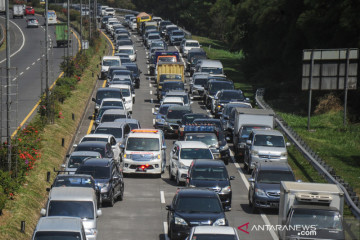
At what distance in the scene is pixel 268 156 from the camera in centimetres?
3506

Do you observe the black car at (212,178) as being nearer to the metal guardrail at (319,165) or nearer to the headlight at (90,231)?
the metal guardrail at (319,165)

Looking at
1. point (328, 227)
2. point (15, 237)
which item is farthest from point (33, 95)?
point (328, 227)

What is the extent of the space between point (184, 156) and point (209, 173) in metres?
4.29

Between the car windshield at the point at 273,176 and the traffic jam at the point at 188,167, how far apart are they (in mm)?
36

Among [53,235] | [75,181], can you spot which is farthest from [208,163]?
[53,235]

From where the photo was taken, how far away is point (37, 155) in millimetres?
33781

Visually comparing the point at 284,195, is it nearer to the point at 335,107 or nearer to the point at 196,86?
the point at 335,107

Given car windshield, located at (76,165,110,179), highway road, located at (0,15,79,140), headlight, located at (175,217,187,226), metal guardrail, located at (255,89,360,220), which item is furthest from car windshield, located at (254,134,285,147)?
headlight, located at (175,217,187,226)

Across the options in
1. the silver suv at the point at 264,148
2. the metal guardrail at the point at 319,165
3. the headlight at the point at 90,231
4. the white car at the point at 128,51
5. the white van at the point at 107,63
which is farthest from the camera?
the white car at the point at 128,51

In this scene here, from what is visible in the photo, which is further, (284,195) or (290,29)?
(290,29)

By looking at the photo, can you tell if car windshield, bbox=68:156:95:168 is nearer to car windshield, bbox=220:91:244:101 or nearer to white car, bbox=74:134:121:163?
white car, bbox=74:134:121:163

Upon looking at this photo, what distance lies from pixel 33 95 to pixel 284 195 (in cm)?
3860

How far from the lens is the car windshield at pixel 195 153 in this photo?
33.2 metres

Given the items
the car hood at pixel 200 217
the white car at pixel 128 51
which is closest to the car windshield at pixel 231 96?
the car hood at pixel 200 217
